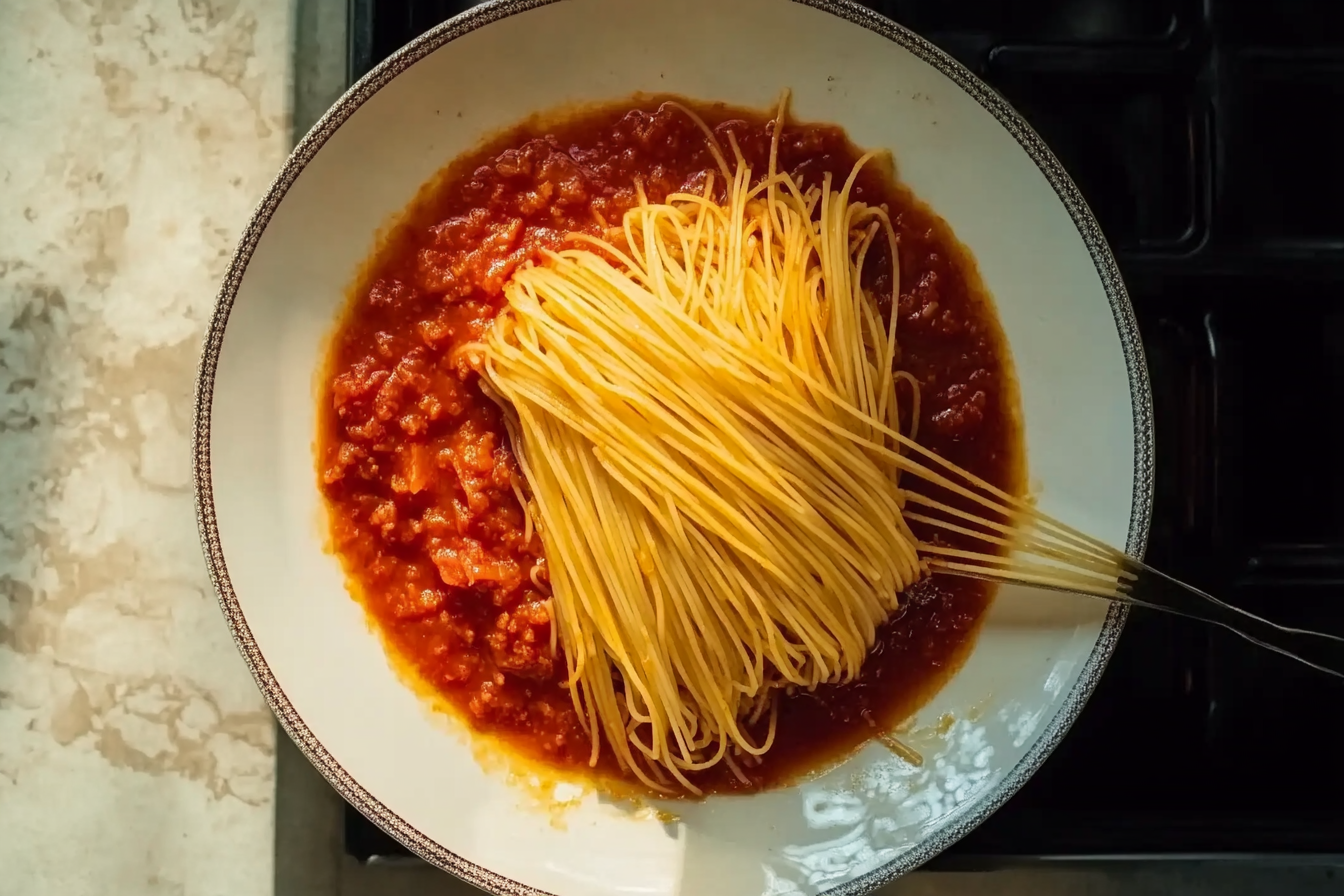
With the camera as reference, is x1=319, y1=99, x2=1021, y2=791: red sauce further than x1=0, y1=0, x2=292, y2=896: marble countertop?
No

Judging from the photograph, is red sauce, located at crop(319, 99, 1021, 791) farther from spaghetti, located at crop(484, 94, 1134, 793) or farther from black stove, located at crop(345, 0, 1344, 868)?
black stove, located at crop(345, 0, 1344, 868)

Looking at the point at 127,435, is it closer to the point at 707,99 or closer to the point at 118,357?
the point at 118,357

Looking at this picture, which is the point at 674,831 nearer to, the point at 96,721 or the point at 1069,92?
the point at 96,721

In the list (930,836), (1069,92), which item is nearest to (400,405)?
(930,836)

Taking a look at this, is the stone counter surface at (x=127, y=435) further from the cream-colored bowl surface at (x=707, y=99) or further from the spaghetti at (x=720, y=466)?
the spaghetti at (x=720, y=466)

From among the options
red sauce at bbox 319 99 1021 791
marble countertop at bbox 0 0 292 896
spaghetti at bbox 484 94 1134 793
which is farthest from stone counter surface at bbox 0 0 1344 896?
spaghetti at bbox 484 94 1134 793

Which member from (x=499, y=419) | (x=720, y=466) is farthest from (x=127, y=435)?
(x=720, y=466)

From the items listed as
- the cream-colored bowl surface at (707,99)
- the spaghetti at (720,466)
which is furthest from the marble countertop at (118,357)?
the spaghetti at (720,466)
